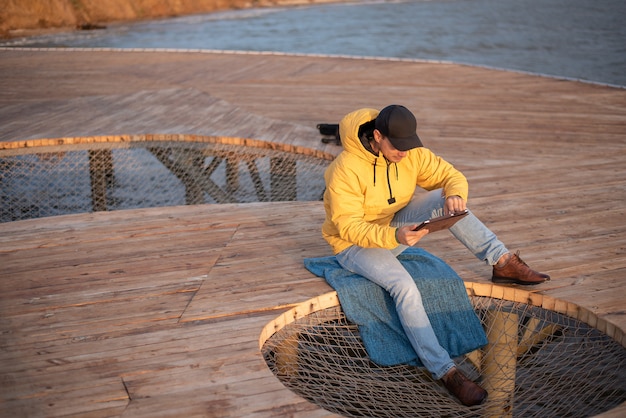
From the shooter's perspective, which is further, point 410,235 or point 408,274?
point 408,274

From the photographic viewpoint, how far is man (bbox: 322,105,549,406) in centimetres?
317

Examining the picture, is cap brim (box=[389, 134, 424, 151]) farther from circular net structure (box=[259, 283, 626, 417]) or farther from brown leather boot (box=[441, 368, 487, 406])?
brown leather boot (box=[441, 368, 487, 406])

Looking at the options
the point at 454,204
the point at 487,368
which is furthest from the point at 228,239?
the point at 487,368

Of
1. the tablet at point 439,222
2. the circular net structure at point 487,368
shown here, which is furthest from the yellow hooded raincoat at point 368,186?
the circular net structure at point 487,368

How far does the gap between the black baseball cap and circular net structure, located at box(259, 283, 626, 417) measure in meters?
0.85

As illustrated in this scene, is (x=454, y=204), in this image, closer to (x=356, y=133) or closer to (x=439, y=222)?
(x=439, y=222)

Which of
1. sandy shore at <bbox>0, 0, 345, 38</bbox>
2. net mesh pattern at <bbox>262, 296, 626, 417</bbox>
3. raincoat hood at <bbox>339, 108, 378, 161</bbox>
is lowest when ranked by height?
sandy shore at <bbox>0, 0, 345, 38</bbox>

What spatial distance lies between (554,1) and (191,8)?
16.1 m

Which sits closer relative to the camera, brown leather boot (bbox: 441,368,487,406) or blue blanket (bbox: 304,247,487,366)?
brown leather boot (bbox: 441,368,487,406)

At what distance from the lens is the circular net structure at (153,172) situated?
19.9 ft

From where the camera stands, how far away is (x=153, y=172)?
11.1 meters

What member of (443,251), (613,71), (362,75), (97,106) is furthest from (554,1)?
(443,251)

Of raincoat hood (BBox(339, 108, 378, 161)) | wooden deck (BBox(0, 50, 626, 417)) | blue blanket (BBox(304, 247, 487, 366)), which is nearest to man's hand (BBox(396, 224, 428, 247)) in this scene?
raincoat hood (BBox(339, 108, 378, 161))

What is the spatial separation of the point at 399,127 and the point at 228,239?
1.45 m
